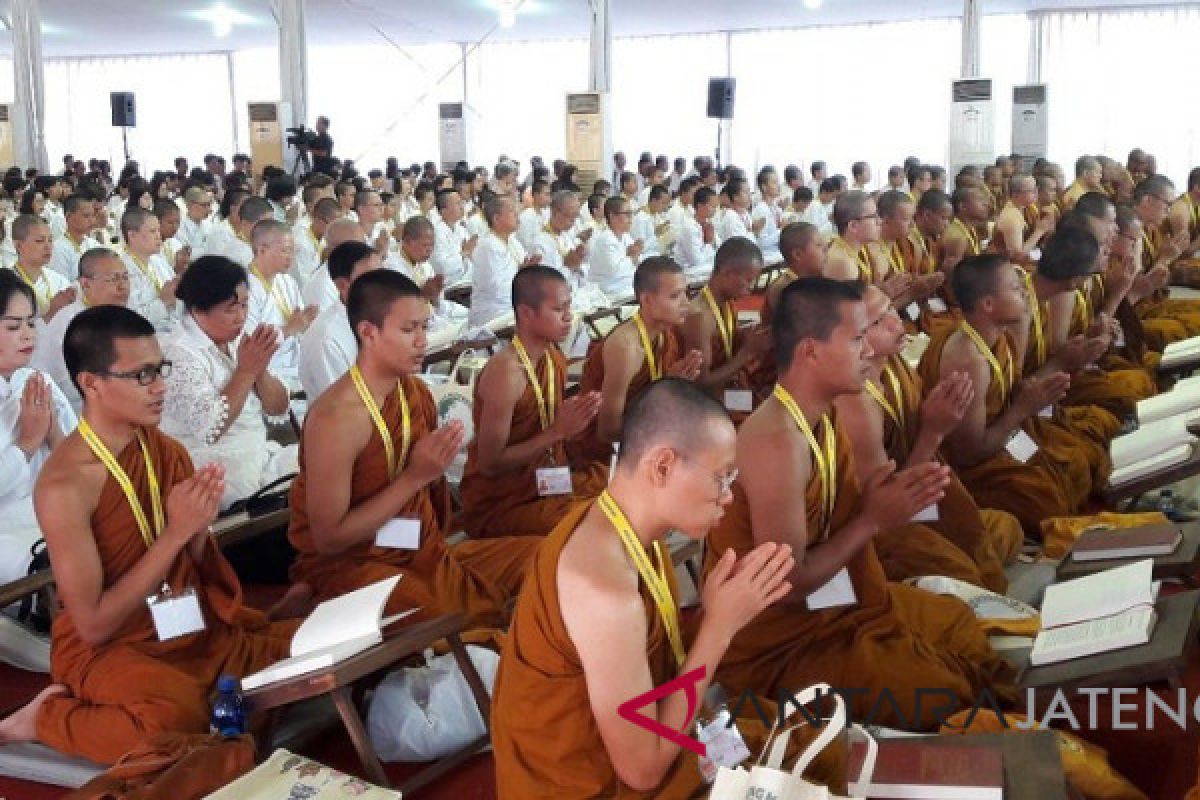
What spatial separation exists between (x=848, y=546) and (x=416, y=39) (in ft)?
73.9

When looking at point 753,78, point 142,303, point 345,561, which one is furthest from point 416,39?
point 345,561

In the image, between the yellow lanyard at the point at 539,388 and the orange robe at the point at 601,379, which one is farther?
the orange robe at the point at 601,379

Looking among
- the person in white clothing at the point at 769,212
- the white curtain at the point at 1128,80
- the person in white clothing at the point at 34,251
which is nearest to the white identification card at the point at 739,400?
the person in white clothing at the point at 34,251

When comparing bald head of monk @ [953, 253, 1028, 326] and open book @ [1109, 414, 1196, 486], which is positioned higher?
bald head of monk @ [953, 253, 1028, 326]

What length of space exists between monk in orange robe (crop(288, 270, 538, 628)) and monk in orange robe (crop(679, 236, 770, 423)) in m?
2.40

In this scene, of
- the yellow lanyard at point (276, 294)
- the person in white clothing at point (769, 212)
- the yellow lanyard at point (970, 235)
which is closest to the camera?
the yellow lanyard at point (276, 294)

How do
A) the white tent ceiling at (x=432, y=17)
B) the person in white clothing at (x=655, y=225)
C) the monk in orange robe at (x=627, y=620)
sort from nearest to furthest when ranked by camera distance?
the monk in orange robe at (x=627, y=620)
the person in white clothing at (x=655, y=225)
the white tent ceiling at (x=432, y=17)

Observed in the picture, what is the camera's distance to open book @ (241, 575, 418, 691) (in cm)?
310

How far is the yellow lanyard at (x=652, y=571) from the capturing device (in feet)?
8.26

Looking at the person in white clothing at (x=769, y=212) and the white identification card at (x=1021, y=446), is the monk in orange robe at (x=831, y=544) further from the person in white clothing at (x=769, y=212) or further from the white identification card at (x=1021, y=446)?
the person in white clothing at (x=769, y=212)

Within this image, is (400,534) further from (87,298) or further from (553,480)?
(87,298)

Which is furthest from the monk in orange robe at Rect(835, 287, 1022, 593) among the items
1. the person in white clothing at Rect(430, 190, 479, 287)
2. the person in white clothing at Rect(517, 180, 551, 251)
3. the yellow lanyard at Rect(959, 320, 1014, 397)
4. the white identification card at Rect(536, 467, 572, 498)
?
the person in white clothing at Rect(517, 180, 551, 251)

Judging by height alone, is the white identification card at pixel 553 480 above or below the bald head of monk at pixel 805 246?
below

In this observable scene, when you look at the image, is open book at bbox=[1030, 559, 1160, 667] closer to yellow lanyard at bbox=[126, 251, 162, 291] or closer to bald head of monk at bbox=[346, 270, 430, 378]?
bald head of monk at bbox=[346, 270, 430, 378]
